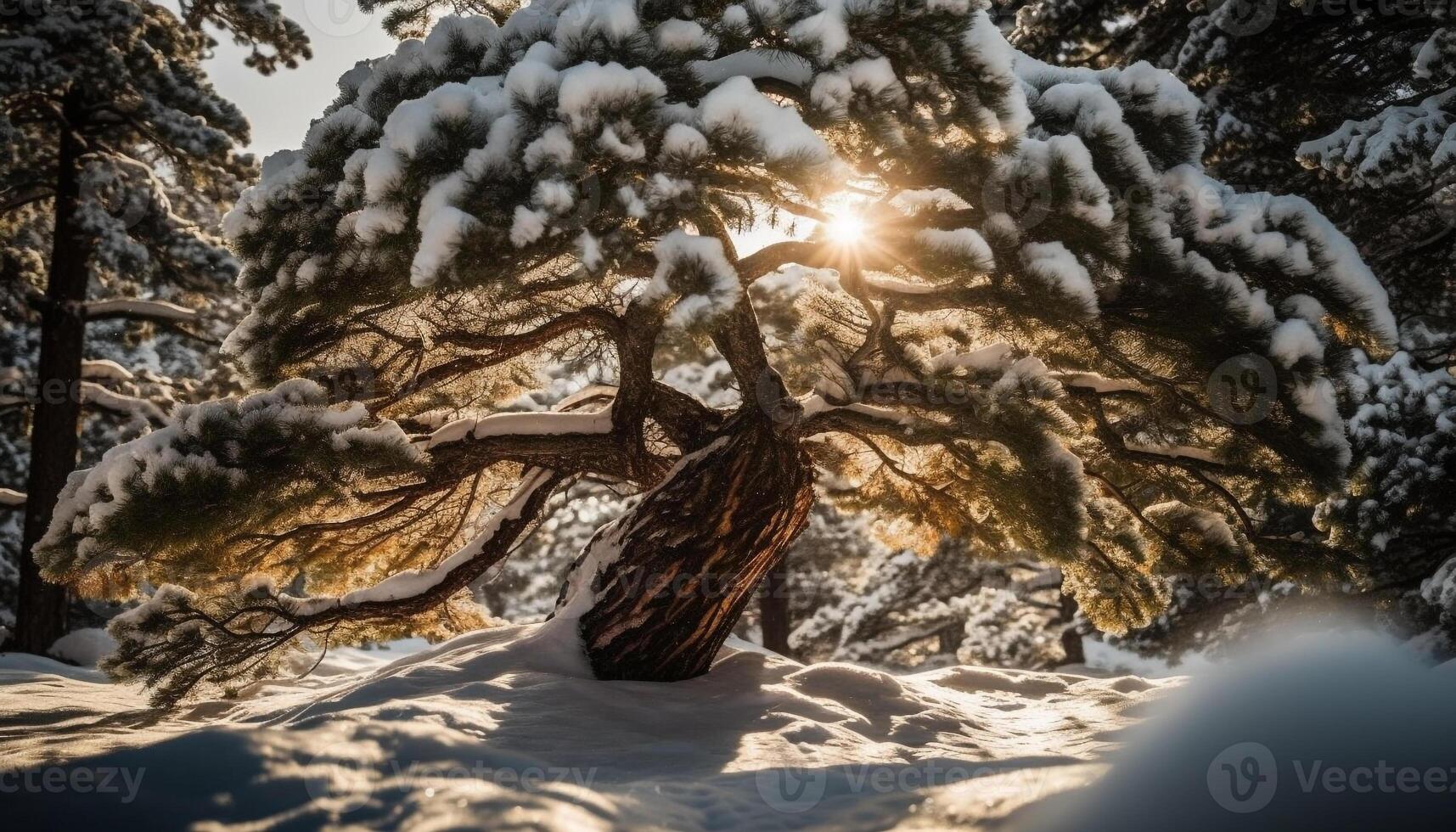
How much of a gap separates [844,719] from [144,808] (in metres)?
2.62

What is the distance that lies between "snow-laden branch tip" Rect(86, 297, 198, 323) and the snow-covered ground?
19.4 feet

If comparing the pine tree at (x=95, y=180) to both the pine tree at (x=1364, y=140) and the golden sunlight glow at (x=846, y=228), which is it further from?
the pine tree at (x=1364, y=140)

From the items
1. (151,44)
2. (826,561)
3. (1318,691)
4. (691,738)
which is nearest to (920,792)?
(691,738)

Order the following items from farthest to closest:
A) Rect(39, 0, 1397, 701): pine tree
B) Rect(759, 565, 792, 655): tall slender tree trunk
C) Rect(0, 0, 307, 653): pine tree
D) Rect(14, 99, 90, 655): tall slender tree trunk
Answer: Rect(759, 565, 792, 655): tall slender tree trunk < Rect(14, 99, 90, 655): tall slender tree trunk < Rect(0, 0, 307, 653): pine tree < Rect(39, 0, 1397, 701): pine tree

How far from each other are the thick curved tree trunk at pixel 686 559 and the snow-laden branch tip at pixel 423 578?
0.79m

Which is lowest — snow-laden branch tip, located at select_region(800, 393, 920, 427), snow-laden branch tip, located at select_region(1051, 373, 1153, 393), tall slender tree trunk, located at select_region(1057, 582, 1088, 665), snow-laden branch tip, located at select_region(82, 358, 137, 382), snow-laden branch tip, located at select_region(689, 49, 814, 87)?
tall slender tree trunk, located at select_region(1057, 582, 1088, 665)

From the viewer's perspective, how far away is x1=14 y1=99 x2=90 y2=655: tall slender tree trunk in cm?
761

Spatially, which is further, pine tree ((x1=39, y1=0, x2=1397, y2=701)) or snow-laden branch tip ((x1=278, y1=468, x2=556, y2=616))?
snow-laden branch tip ((x1=278, y1=468, x2=556, y2=616))

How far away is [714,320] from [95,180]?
28.1 ft

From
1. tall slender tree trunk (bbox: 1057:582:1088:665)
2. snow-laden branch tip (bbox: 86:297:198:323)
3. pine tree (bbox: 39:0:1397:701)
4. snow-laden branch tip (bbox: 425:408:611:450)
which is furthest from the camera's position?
tall slender tree trunk (bbox: 1057:582:1088:665)

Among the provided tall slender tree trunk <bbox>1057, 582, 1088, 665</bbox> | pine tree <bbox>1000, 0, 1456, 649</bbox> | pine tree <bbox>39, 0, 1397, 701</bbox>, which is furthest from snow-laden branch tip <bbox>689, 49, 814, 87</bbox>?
tall slender tree trunk <bbox>1057, 582, 1088, 665</bbox>

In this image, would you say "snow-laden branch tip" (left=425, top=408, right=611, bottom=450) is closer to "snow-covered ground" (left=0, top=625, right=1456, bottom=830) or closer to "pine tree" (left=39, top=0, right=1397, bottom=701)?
"pine tree" (left=39, top=0, right=1397, bottom=701)

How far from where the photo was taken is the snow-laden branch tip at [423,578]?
443 cm

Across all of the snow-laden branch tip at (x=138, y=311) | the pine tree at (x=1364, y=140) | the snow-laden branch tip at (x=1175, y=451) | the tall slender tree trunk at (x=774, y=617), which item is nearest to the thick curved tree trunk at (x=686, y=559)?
the snow-laden branch tip at (x=1175, y=451)
